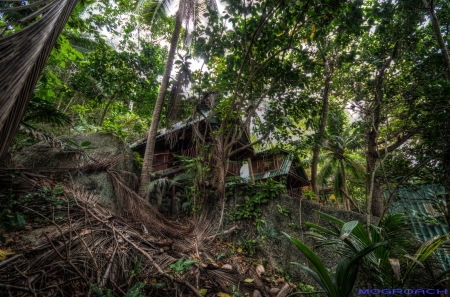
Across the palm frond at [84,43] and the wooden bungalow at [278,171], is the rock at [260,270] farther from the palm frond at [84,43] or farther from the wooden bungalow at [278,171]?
the palm frond at [84,43]

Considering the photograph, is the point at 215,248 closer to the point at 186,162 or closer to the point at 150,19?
the point at 186,162

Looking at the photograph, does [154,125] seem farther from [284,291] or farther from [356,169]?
[356,169]

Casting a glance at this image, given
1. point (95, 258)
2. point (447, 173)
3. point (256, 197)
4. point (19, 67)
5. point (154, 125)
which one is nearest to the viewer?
point (19, 67)

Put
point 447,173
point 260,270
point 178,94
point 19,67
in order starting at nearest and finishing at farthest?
point 19,67 → point 447,173 → point 260,270 → point 178,94

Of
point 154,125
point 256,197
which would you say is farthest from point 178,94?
point 256,197

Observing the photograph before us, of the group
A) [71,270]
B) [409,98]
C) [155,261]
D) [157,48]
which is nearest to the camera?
[71,270]

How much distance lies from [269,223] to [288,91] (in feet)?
10.3

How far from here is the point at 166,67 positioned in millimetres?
6219

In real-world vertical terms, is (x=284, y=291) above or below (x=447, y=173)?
below

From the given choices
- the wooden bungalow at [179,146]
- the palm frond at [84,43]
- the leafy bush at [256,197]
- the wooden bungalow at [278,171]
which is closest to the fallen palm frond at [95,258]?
the leafy bush at [256,197]

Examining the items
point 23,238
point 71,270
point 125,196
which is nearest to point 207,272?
point 71,270

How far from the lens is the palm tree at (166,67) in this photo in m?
5.36

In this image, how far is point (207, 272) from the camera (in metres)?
2.61

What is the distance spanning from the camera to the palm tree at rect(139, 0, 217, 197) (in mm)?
5356
